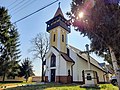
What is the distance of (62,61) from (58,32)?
231 inches

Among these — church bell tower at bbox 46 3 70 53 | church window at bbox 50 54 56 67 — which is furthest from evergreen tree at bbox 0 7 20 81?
church window at bbox 50 54 56 67

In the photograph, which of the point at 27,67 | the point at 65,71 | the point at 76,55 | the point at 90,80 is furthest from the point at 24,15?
the point at 27,67

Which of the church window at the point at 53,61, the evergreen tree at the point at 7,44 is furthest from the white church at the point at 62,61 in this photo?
the evergreen tree at the point at 7,44

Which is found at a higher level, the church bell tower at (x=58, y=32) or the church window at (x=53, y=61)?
the church bell tower at (x=58, y=32)

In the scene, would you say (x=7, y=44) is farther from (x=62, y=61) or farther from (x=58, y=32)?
(x=62, y=61)

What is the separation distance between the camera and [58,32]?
86.7 ft

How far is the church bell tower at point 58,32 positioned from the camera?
2619 centimetres

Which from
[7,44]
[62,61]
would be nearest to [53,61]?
[62,61]

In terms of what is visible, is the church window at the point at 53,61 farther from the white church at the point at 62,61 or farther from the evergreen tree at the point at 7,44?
the evergreen tree at the point at 7,44

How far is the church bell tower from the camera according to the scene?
2619 centimetres

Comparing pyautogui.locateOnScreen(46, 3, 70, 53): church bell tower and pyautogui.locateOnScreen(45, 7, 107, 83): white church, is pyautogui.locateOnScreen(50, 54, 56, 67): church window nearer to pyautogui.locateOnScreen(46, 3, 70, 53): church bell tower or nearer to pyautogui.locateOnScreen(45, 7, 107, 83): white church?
pyautogui.locateOnScreen(45, 7, 107, 83): white church

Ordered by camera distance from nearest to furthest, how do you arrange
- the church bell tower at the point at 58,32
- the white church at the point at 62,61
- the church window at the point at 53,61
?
the white church at the point at 62,61
the church window at the point at 53,61
the church bell tower at the point at 58,32

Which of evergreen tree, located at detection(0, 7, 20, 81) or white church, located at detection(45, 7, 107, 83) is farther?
evergreen tree, located at detection(0, 7, 20, 81)

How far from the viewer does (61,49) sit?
25.8 m
